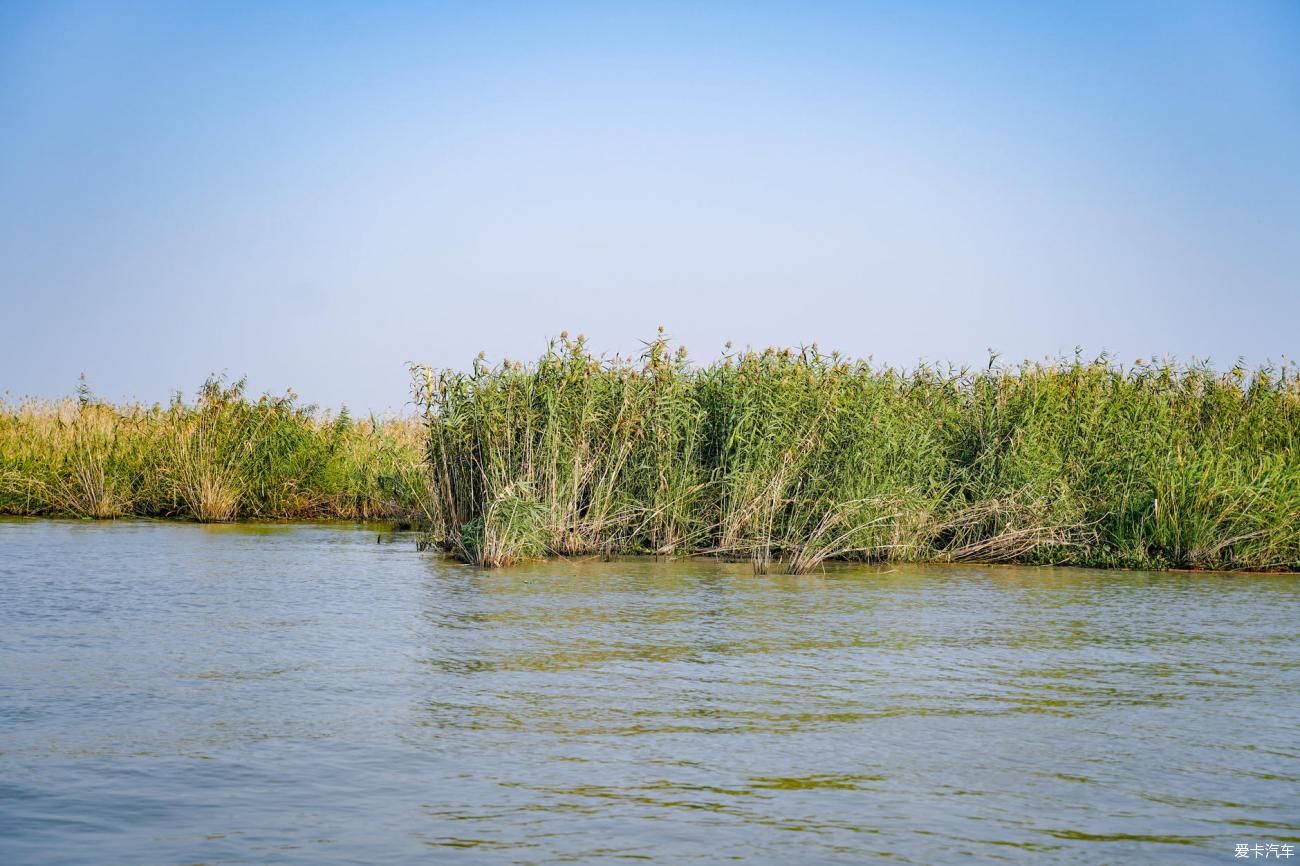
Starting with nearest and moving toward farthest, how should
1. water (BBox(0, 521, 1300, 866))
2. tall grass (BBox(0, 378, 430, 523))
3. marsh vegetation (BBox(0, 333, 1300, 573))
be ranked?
water (BBox(0, 521, 1300, 866)), marsh vegetation (BBox(0, 333, 1300, 573)), tall grass (BBox(0, 378, 430, 523))

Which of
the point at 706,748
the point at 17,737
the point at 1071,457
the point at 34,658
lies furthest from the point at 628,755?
Result: the point at 1071,457

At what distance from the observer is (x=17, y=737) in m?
6.44

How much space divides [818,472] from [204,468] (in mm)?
10735

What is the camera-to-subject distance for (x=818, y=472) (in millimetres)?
15539

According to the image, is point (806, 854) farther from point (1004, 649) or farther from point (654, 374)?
point (654, 374)

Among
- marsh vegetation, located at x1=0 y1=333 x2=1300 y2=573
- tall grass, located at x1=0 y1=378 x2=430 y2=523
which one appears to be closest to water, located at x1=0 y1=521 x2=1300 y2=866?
marsh vegetation, located at x1=0 y1=333 x2=1300 y2=573

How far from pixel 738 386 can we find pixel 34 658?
30.6ft

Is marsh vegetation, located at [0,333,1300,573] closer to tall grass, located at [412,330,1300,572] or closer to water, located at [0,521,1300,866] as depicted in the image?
tall grass, located at [412,330,1300,572]

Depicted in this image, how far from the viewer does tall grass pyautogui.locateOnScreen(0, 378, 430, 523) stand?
20656mm

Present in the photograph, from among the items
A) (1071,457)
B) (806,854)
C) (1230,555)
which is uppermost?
(1071,457)

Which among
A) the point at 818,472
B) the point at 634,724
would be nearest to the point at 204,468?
the point at 818,472

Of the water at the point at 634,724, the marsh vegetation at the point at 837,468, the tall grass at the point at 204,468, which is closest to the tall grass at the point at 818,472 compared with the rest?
the marsh vegetation at the point at 837,468

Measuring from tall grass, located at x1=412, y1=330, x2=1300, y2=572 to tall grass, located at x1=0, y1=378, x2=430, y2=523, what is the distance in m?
5.10

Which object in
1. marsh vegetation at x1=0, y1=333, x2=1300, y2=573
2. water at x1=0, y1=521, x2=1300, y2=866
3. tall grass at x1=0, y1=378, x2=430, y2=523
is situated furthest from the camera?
tall grass at x1=0, y1=378, x2=430, y2=523
